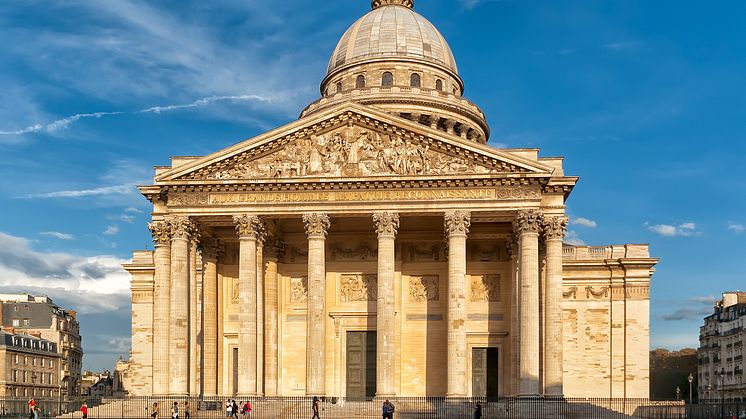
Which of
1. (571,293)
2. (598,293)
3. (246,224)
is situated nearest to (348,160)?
(246,224)

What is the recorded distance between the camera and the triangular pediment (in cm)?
4203

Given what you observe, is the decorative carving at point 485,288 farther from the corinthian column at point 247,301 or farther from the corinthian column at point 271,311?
the corinthian column at point 247,301

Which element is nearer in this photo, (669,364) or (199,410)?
(199,410)

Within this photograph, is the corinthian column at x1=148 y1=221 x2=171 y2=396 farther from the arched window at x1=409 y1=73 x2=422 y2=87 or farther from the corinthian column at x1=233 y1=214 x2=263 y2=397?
the arched window at x1=409 y1=73 x2=422 y2=87

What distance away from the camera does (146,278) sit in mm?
55188

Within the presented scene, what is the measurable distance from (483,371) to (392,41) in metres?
31.4

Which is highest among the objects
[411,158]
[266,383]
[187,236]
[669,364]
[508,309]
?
[411,158]

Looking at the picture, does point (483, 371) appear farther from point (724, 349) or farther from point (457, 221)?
point (724, 349)

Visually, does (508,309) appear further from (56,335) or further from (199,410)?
(56,335)

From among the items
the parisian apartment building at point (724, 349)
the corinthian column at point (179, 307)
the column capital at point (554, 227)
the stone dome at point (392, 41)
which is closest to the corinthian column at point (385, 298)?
the column capital at point (554, 227)

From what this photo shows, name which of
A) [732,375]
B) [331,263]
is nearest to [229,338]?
[331,263]

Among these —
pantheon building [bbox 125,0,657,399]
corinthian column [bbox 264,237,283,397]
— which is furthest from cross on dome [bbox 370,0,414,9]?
corinthian column [bbox 264,237,283,397]

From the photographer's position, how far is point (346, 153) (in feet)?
140

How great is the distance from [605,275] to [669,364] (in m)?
66.9
